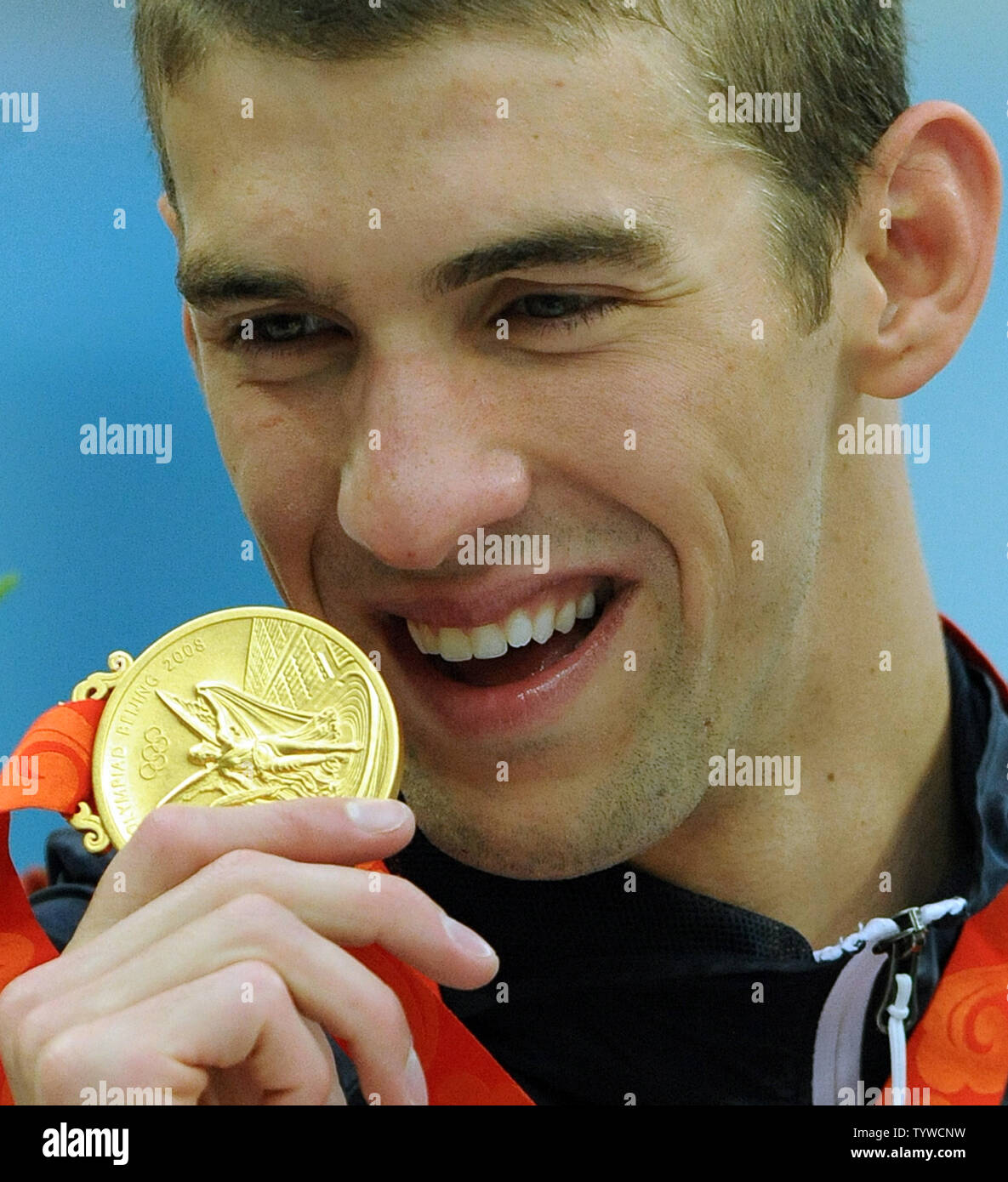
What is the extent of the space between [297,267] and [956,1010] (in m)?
1.29

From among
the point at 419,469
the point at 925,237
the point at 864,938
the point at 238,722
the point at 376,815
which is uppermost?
the point at 925,237

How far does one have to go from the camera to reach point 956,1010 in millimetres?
2125

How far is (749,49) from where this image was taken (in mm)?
2018

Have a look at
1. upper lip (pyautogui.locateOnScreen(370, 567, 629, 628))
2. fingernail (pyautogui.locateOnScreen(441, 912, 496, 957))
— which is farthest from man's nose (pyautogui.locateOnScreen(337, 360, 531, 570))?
fingernail (pyautogui.locateOnScreen(441, 912, 496, 957))

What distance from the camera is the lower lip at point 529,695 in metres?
2.03

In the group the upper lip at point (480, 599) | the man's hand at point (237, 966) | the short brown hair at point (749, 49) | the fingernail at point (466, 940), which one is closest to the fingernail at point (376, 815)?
the man's hand at point (237, 966)

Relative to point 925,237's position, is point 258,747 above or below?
below

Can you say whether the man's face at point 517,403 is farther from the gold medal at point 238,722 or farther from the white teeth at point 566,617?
the gold medal at point 238,722

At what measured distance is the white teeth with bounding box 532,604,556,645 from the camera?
2.07 meters

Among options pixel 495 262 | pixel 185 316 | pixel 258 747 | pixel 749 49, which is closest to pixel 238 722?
pixel 258 747

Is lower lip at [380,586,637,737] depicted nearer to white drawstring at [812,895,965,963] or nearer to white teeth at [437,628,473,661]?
white teeth at [437,628,473,661]

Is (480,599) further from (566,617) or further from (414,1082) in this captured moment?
(414,1082)

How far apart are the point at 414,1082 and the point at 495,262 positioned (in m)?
0.95

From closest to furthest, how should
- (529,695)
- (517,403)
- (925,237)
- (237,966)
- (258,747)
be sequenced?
(237,966), (258,747), (517,403), (529,695), (925,237)
